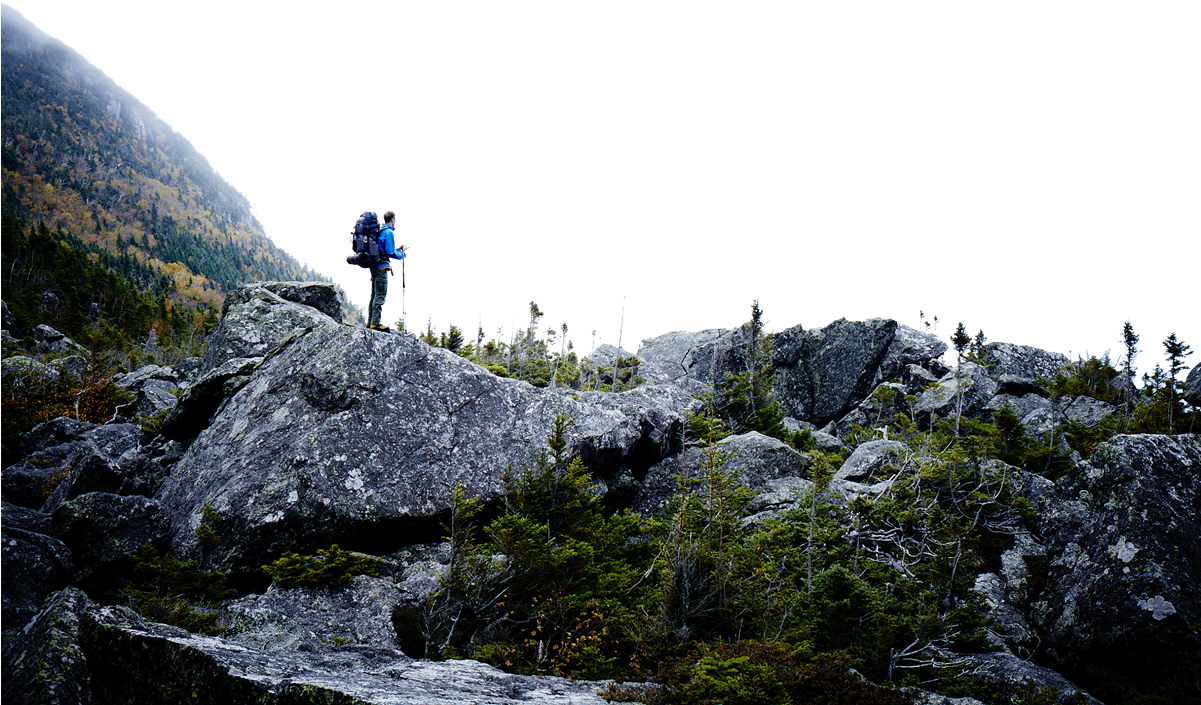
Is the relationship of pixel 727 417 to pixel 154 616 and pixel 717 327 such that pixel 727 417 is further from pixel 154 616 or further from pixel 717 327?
pixel 154 616

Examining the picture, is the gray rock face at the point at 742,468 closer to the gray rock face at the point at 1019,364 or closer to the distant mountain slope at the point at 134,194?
the distant mountain slope at the point at 134,194

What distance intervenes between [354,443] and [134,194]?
120194 millimetres

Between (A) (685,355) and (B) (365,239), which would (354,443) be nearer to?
(B) (365,239)

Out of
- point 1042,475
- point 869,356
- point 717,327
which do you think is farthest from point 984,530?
point 717,327

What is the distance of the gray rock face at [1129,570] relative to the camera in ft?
30.4

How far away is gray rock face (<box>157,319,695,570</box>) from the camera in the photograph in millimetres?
10812

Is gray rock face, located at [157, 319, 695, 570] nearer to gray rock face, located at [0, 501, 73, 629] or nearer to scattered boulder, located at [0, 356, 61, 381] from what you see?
gray rock face, located at [0, 501, 73, 629]

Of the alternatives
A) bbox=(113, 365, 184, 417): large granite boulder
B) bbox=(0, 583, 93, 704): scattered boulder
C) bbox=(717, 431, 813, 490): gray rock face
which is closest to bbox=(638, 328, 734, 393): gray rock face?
bbox=(717, 431, 813, 490): gray rock face

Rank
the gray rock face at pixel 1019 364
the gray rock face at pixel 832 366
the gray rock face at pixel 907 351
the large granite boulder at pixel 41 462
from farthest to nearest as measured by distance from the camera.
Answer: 1. the gray rock face at pixel 832 366
2. the gray rock face at pixel 907 351
3. the gray rock face at pixel 1019 364
4. the large granite boulder at pixel 41 462

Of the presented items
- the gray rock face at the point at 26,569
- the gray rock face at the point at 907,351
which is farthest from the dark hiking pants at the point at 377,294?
the gray rock face at the point at 907,351

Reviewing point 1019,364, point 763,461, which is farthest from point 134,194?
point 1019,364

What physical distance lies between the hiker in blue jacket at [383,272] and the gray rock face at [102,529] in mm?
5676

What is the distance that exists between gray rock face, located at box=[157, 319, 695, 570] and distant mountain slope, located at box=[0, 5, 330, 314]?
590 centimetres

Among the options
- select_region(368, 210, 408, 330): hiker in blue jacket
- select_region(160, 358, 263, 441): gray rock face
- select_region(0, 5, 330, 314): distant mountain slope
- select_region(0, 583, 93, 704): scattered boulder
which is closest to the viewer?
select_region(0, 5, 330, 314): distant mountain slope
